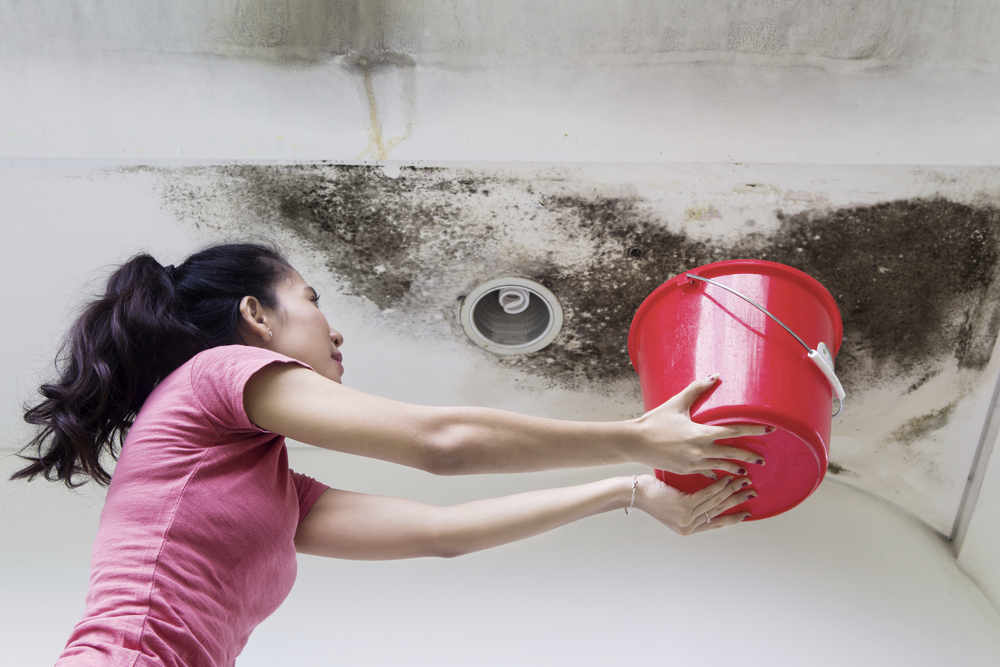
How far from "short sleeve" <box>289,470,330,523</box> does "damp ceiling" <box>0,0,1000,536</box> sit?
417 millimetres

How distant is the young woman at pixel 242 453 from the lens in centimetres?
79

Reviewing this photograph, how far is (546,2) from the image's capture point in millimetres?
1141

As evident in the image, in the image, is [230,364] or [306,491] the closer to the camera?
[230,364]

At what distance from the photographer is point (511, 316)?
1.50 metres

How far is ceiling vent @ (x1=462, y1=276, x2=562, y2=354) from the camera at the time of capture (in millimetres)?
1389

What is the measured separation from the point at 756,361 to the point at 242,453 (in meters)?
0.68

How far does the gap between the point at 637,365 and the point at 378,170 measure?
58 cm

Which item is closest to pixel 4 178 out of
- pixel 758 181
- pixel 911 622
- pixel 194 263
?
pixel 194 263

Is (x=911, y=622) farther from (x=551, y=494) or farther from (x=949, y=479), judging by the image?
(x=551, y=494)

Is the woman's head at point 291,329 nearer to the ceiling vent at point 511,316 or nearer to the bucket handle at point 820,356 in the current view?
the ceiling vent at point 511,316

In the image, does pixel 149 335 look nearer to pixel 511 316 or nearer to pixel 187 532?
pixel 187 532

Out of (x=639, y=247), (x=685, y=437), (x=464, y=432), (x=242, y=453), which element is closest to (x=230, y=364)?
(x=242, y=453)

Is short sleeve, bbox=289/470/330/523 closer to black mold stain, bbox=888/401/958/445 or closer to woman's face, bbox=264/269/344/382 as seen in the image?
woman's face, bbox=264/269/344/382

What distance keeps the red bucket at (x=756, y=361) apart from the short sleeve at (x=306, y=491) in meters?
0.55
